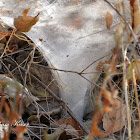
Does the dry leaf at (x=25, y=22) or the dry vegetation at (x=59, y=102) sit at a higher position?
the dry leaf at (x=25, y=22)

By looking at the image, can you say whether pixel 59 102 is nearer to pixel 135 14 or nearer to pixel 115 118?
pixel 115 118

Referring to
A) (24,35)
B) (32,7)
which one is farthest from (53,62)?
(32,7)

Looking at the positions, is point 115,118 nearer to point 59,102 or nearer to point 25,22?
point 59,102

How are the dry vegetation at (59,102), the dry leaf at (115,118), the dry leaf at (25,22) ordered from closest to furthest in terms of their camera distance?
the dry vegetation at (59,102) → the dry leaf at (115,118) → the dry leaf at (25,22)

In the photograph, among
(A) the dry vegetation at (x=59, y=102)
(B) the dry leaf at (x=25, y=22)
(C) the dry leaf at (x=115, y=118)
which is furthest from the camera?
(B) the dry leaf at (x=25, y=22)

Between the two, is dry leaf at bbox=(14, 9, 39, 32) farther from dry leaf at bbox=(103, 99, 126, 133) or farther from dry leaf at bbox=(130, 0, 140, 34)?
dry leaf at bbox=(103, 99, 126, 133)

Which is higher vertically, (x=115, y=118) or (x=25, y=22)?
(x=25, y=22)

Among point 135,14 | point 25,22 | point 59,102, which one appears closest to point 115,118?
point 59,102

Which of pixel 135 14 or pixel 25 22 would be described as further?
pixel 25 22

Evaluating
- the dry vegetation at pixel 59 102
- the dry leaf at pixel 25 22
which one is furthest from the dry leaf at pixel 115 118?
the dry leaf at pixel 25 22

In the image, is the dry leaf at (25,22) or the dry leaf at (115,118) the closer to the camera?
the dry leaf at (115,118)

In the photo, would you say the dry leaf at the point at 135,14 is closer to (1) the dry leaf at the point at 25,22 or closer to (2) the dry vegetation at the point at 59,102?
(2) the dry vegetation at the point at 59,102

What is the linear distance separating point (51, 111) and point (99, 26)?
599 mm

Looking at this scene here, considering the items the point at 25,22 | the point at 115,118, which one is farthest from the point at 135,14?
the point at 25,22
